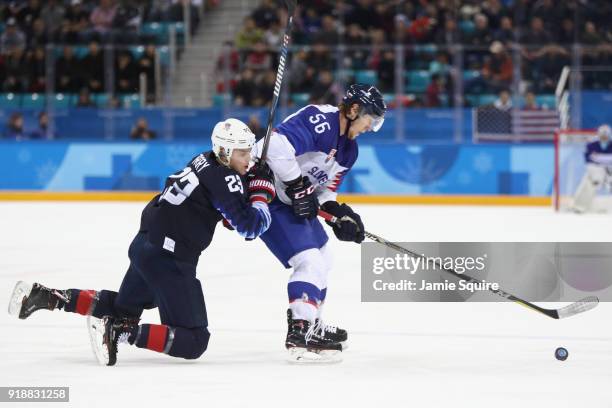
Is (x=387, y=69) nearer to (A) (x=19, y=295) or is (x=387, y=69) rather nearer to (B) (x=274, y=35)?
(B) (x=274, y=35)

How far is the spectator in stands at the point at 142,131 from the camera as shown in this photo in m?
13.3

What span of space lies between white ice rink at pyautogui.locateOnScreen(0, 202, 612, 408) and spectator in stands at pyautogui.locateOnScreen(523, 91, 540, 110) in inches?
201

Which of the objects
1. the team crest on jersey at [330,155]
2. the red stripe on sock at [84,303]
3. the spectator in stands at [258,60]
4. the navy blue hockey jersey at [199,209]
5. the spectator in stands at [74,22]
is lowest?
the red stripe on sock at [84,303]

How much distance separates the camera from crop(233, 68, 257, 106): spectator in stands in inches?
516

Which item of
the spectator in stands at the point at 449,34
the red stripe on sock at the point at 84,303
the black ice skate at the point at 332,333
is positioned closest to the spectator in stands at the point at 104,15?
the spectator in stands at the point at 449,34

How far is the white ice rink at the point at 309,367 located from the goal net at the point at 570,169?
488cm

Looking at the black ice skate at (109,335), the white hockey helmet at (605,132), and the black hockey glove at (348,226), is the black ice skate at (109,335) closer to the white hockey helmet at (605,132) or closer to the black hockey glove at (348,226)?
the black hockey glove at (348,226)

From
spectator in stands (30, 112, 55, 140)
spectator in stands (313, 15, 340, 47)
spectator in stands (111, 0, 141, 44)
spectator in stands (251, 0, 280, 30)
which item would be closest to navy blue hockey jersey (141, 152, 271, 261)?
spectator in stands (30, 112, 55, 140)

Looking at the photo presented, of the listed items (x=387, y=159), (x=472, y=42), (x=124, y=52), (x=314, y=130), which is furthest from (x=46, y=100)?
(x=314, y=130)

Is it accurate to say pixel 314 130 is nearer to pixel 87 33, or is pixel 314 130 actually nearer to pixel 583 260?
pixel 583 260

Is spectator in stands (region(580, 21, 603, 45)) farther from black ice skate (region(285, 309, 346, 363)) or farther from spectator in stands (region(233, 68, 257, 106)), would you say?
black ice skate (region(285, 309, 346, 363))

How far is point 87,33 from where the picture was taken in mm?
14078

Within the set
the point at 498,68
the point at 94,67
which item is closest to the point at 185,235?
the point at 498,68

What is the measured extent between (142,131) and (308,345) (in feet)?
29.4
